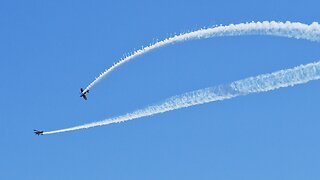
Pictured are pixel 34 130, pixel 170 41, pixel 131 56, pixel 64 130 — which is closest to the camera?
pixel 170 41

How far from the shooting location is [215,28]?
87125 millimetres

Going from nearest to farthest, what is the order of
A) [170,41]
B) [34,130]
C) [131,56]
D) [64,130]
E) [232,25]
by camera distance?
[232,25] < [170,41] < [131,56] < [64,130] < [34,130]

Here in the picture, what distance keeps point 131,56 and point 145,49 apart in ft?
9.46

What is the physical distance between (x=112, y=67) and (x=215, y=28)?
1875 cm

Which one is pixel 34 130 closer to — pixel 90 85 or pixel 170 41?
pixel 90 85

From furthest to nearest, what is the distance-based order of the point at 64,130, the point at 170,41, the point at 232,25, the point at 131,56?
the point at 64,130
the point at 131,56
the point at 170,41
the point at 232,25

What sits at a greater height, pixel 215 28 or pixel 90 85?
pixel 90 85

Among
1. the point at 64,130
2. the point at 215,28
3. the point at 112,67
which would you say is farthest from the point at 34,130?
the point at 215,28

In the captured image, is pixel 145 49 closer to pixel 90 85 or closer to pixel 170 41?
pixel 170 41

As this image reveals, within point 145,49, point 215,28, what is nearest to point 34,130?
point 145,49

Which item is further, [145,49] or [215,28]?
[145,49]

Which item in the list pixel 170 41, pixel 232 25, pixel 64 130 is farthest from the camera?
pixel 64 130

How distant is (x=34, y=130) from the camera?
120m

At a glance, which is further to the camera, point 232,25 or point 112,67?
point 112,67
